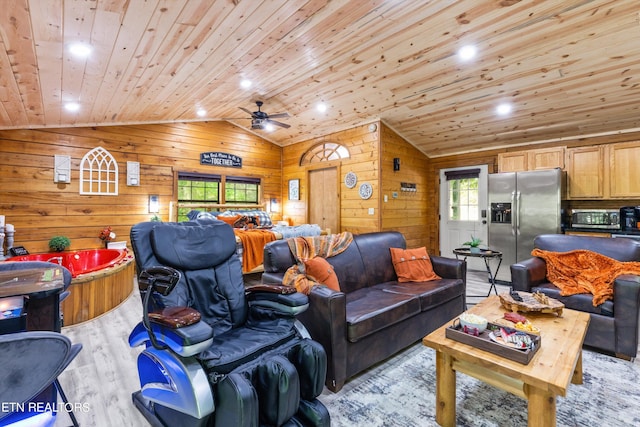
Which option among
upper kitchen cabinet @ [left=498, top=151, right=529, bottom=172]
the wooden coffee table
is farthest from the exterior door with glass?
the wooden coffee table

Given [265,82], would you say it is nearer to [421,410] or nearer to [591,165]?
[421,410]

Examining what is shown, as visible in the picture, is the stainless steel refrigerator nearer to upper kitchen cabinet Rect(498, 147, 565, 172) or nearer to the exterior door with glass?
upper kitchen cabinet Rect(498, 147, 565, 172)

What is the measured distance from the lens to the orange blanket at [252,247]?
15.4ft

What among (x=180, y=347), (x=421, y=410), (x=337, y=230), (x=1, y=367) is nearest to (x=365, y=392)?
(x=421, y=410)

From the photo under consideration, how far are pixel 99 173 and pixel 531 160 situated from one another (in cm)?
728

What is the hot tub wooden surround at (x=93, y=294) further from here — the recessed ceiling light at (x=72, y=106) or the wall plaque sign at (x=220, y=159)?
the wall plaque sign at (x=220, y=159)

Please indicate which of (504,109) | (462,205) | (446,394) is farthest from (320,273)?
(462,205)

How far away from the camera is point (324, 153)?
6.68 metres

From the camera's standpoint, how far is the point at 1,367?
844 mm

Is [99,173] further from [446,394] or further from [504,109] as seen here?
[504,109]

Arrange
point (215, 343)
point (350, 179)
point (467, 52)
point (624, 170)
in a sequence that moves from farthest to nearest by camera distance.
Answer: point (350, 179), point (624, 170), point (467, 52), point (215, 343)

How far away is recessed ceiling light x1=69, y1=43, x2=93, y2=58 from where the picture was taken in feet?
7.84

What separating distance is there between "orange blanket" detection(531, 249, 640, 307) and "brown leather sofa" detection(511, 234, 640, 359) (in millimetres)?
64

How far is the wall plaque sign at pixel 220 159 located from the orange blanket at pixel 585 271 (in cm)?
577
